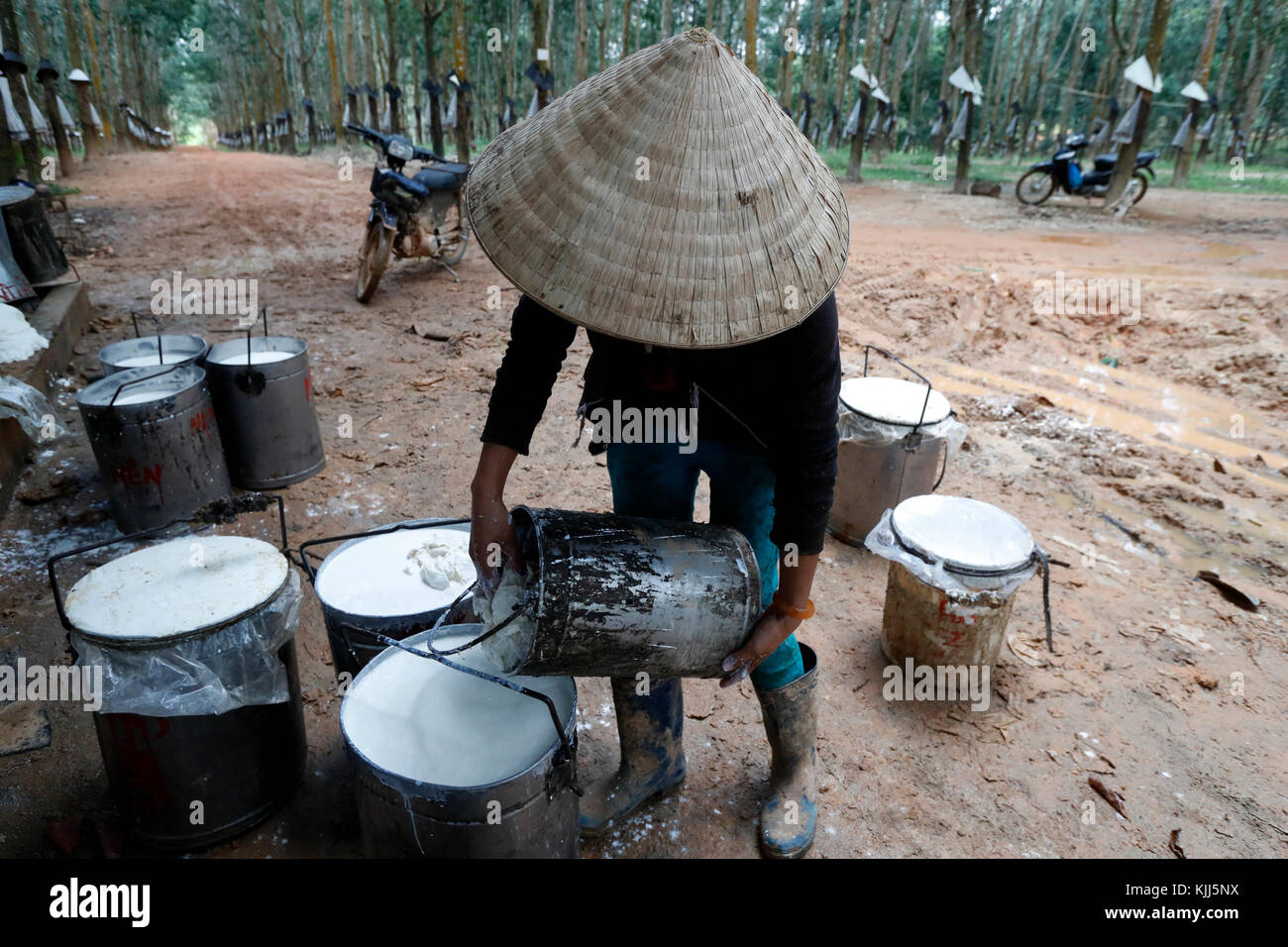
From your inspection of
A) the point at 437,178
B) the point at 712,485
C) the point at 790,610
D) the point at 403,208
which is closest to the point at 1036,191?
the point at 437,178

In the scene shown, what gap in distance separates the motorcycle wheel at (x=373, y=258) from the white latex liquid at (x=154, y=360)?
3243 millimetres

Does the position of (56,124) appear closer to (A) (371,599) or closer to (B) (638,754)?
(A) (371,599)

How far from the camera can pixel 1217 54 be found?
3109cm

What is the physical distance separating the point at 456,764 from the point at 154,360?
307 cm

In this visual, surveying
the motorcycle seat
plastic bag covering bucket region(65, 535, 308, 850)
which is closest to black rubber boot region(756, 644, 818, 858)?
plastic bag covering bucket region(65, 535, 308, 850)

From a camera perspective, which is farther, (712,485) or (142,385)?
(142,385)

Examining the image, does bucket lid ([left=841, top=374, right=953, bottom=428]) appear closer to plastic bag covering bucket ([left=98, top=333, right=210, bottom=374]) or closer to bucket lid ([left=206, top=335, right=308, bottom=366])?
bucket lid ([left=206, top=335, right=308, bottom=366])

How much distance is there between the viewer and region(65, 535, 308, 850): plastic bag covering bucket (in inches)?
69.4

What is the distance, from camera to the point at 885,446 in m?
3.44

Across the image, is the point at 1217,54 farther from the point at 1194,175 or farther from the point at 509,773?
the point at 509,773

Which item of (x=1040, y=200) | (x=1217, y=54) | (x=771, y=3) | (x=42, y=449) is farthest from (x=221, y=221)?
(x=1217, y=54)

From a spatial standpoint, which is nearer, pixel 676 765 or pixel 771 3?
pixel 676 765

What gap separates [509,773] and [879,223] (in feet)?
34.7

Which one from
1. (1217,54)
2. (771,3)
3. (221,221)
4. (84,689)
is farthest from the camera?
(771,3)
